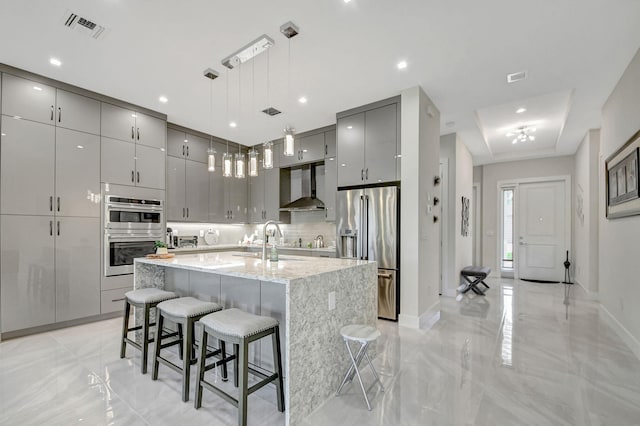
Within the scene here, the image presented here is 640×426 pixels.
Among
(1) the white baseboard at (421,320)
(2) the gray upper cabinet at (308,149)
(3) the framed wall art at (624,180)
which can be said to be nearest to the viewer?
(3) the framed wall art at (624,180)

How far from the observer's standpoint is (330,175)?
502 centimetres

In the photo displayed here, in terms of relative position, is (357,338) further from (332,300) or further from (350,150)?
(350,150)

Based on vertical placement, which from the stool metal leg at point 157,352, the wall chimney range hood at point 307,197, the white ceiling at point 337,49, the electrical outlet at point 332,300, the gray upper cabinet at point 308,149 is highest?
the white ceiling at point 337,49

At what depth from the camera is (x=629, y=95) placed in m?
3.19

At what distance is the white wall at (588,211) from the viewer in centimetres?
516

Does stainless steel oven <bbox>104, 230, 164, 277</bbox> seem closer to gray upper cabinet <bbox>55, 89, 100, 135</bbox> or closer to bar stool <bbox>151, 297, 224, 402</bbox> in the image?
gray upper cabinet <bbox>55, 89, 100, 135</bbox>

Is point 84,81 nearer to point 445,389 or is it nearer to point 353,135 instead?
point 353,135

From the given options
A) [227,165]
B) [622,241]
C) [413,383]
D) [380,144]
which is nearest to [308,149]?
[380,144]

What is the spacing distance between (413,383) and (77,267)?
4007 millimetres

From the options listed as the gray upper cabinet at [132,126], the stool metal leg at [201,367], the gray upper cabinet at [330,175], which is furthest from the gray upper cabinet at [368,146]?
the stool metal leg at [201,367]

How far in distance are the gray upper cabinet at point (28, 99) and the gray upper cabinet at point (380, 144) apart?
3.89m

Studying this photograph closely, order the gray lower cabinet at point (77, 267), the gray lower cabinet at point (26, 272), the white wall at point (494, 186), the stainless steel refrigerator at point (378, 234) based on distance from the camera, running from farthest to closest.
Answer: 1. the white wall at point (494, 186)
2. the stainless steel refrigerator at point (378, 234)
3. the gray lower cabinet at point (77, 267)
4. the gray lower cabinet at point (26, 272)

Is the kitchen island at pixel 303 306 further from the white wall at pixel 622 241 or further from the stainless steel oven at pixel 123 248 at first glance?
the white wall at pixel 622 241

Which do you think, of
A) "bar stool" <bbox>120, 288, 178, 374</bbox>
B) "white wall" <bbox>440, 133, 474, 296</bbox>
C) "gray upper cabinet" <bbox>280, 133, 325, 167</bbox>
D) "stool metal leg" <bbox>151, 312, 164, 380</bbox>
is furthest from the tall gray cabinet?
"white wall" <bbox>440, 133, 474, 296</bbox>
